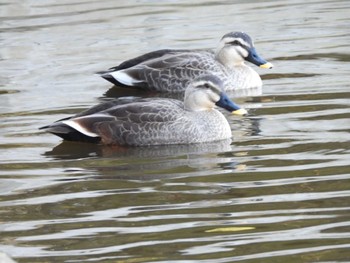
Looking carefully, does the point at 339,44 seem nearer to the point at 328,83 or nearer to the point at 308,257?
the point at 328,83

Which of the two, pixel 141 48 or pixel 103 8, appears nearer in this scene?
pixel 141 48

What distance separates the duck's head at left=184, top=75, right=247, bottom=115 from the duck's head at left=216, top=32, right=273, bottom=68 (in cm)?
288

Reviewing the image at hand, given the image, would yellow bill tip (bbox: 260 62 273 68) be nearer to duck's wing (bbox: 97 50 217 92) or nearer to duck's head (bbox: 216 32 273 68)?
duck's head (bbox: 216 32 273 68)

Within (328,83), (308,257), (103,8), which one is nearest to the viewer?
(308,257)

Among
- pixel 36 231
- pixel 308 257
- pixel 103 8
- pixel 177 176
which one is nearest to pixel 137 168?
pixel 177 176

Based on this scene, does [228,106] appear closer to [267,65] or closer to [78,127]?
[78,127]

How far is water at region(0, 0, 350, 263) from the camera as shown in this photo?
881 cm

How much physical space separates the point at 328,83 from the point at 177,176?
14.4 ft

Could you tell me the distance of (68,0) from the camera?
72.5 ft

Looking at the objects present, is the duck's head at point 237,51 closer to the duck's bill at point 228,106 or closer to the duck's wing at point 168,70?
the duck's wing at point 168,70

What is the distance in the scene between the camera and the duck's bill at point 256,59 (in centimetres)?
1608

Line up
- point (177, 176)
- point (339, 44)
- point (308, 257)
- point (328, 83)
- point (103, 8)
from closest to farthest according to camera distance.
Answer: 1. point (308, 257)
2. point (177, 176)
3. point (328, 83)
4. point (339, 44)
5. point (103, 8)

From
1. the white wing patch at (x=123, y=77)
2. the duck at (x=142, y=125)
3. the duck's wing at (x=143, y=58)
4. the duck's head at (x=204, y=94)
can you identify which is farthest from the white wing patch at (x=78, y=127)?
the duck's wing at (x=143, y=58)

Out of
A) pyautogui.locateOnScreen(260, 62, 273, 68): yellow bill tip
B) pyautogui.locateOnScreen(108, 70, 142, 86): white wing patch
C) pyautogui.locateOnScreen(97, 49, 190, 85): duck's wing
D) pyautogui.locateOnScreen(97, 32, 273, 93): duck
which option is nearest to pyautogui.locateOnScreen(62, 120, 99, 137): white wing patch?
pyautogui.locateOnScreen(108, 70, 142, 86): white wing patch
